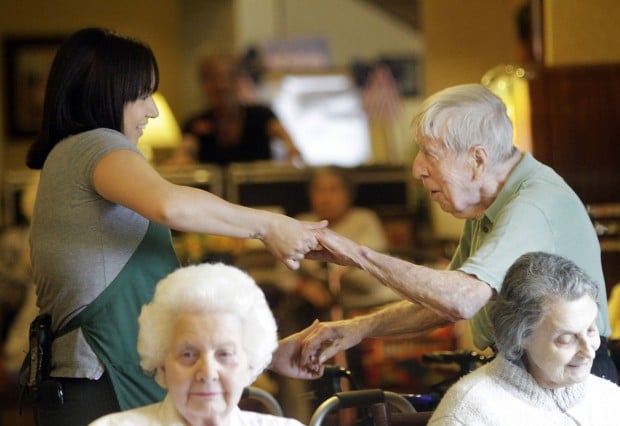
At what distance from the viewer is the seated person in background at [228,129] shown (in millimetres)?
7723

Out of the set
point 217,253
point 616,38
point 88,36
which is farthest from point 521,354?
point 217,253

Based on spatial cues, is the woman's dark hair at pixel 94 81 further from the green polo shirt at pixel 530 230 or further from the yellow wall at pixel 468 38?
the yellow wall at pixel 468 38

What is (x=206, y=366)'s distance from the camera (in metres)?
2.10

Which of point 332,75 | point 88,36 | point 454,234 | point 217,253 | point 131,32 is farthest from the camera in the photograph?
point 332,75

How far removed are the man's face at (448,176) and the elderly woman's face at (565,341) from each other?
1.62 feet

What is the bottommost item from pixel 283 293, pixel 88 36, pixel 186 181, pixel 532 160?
pixel 283 293

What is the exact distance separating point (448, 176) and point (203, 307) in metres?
0.89

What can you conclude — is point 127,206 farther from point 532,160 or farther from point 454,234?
point 454,234

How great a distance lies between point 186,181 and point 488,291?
13.7 ft

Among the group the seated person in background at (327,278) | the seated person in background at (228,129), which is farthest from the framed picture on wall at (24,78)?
the seated person in background at (327,278)

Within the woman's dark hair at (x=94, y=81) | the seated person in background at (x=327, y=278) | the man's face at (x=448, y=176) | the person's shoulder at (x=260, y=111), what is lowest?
the seated person in background at (x=327, y=278)

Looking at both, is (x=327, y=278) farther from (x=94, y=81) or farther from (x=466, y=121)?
(x=94, y=81)

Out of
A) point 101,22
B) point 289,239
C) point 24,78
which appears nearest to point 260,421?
point 289,239

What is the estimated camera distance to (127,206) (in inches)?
98.8
